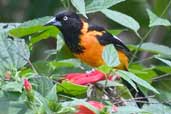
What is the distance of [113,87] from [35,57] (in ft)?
6.81

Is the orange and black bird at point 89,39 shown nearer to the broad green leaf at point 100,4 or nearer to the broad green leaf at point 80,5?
the broad green leaf at point 100,4

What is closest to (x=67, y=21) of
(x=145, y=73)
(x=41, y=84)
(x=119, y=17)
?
(x=119, y=17)

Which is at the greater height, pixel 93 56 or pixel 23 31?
pixel 23 31

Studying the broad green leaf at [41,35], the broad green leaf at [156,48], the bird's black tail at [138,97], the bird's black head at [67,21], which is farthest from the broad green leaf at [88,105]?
the bird's black head at [67,21]

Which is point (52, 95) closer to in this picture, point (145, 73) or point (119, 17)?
point (145, 73)

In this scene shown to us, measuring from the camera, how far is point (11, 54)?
1477 millimetres

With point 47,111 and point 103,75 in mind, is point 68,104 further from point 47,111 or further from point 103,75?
point 103,75

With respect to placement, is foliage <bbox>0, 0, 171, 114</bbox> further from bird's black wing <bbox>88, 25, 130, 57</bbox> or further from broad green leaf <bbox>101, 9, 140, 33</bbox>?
bird's black wing <bbox>88, 25, 130, 57</bbox>

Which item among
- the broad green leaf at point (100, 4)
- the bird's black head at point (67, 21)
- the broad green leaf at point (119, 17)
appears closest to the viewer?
the broad green leaf at point (100, 4)

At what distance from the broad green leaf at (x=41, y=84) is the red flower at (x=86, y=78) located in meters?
0.15

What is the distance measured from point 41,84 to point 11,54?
15 centimetres

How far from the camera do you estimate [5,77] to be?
1.38 metres

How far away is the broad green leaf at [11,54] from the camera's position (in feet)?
4.69

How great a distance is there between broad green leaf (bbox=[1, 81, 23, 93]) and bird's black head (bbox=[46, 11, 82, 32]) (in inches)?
47.7
